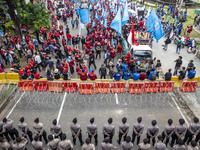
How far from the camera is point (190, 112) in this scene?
29.3 feet

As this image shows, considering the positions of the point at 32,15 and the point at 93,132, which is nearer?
the point at 93,132

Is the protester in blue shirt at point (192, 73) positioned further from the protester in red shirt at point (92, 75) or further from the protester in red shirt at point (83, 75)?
the protester in red shirt at point (83, 75)

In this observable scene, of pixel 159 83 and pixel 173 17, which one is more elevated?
pixel 173 17

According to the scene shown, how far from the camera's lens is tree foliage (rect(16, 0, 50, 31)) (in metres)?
21.0

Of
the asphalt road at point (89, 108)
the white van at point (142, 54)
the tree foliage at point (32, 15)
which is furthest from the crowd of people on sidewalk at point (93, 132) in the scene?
the tree foliage at point (32, 15)

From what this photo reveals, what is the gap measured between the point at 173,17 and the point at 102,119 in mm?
26394

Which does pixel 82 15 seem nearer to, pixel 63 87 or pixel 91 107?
pixel 63 87

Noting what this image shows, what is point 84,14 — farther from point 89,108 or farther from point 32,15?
point 89,108

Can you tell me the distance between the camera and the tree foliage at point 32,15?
21.0 m

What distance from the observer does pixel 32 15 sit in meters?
21.8

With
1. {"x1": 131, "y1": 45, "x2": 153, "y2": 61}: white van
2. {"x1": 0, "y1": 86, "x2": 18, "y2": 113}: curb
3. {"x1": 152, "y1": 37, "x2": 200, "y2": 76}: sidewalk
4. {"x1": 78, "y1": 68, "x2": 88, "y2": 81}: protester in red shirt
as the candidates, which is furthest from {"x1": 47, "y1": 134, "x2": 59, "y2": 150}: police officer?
{"x1": 152, "y1": 37, "x2": 200, "y2": 76}: sidewalk

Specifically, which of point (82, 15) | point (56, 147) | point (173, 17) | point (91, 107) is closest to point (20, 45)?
point (82, 15)

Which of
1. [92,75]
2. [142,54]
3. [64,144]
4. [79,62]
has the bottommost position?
[64,144]

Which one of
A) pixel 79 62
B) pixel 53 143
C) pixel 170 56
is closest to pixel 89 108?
pixel 53 143
